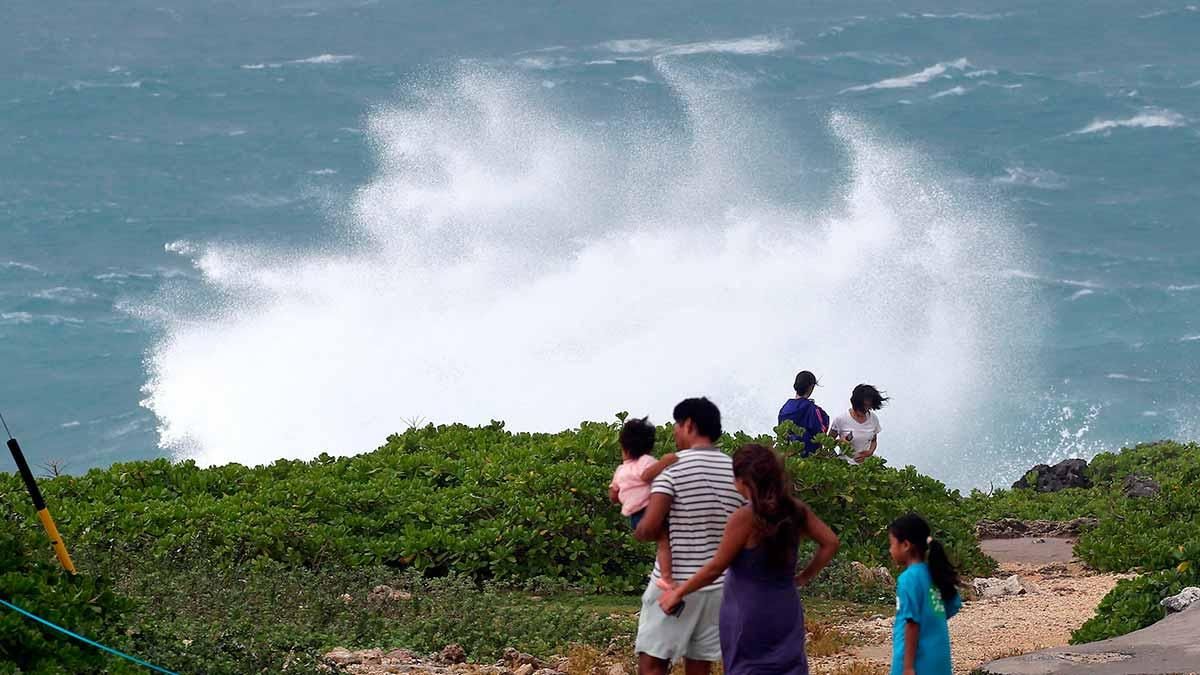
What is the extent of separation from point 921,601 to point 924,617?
70mm

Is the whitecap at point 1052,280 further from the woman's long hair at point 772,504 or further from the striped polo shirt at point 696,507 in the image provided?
the woman's long hair at point 772,504

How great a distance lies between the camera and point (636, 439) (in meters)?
8.53

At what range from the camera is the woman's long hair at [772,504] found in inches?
297

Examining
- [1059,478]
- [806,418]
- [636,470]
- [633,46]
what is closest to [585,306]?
[1059,478]

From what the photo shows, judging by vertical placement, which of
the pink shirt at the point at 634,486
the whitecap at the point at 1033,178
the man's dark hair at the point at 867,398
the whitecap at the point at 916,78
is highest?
the whitecap at the point at 916,78

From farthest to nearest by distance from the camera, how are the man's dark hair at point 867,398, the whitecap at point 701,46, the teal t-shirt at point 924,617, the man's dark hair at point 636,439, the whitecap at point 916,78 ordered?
1. the whitecap at point 701,46
2. the whitecap at point 916,78
3. the man's dark hair at point 867,398
4. the man's dark hair at point 636,439
5. the teal t-shirt at point 924,617

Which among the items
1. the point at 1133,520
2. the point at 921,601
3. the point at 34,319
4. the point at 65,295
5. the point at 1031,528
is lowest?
the point at 921,601

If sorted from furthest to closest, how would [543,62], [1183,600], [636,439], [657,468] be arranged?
[543,62]
[1183,600]
[636,439]
[657,468]

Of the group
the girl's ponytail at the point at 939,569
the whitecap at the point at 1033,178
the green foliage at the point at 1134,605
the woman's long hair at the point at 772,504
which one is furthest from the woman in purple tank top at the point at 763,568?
the whitecap at the point at 1033,178

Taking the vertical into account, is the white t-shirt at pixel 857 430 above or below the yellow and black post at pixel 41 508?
above

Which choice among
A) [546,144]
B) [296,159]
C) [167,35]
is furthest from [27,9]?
[546,144]

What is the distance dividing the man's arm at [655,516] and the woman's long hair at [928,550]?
39.4 inches

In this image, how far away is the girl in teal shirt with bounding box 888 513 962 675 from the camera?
7852 mm

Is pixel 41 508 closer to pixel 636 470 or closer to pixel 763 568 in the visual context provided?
pixel 636 470
